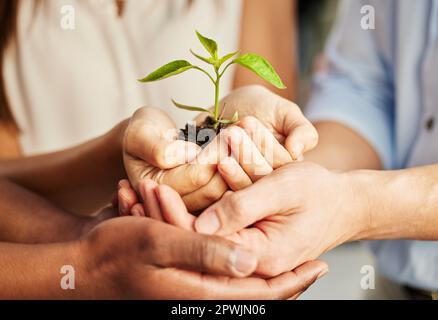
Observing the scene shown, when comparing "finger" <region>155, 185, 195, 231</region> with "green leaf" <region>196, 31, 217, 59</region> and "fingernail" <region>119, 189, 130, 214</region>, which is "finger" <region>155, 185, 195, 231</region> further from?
"green leaf" <region>196, 31, 217, 59</region>

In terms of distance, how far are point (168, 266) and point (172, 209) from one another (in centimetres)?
8

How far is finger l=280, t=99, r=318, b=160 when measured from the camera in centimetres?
77

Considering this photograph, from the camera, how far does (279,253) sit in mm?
693

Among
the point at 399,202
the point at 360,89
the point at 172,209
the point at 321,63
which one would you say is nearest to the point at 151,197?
the point at 172,209

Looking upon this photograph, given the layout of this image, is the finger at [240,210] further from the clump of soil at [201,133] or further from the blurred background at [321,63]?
the blurred background at [321,63]

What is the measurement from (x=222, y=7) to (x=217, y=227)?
77cm

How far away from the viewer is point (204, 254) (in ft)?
2.04

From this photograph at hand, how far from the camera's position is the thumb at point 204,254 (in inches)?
24.4

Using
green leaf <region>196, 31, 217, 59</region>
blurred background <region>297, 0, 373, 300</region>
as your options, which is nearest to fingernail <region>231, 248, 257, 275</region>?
green leaf <region>196, 31, 217, 59</region>

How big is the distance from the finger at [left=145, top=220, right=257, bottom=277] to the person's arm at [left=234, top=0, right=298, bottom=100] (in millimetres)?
726

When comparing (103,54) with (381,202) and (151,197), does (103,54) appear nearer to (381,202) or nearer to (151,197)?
(151,197)

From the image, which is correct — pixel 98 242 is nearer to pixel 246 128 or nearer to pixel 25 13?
pixel 246 128
